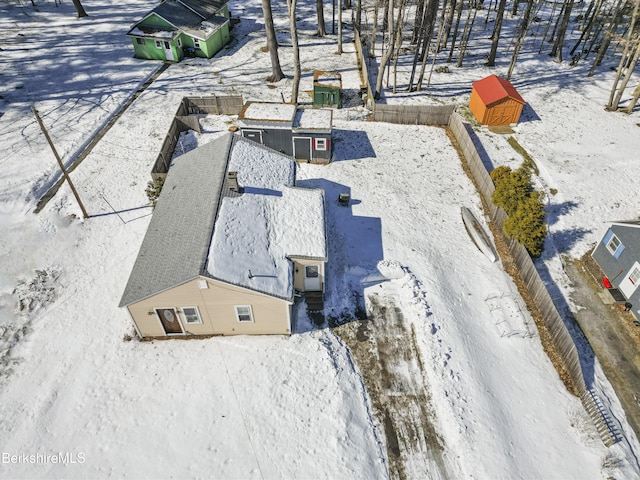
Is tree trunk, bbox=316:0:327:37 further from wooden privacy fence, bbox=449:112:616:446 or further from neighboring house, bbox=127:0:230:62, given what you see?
wooden privacy fence, bbox=449:112:616:446

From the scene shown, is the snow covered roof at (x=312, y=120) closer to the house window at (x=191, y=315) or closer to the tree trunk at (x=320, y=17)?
the house window at (x=191, y=315)

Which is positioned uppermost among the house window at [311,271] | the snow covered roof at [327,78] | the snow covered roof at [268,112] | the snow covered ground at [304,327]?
the snow covered roof at [268,112]

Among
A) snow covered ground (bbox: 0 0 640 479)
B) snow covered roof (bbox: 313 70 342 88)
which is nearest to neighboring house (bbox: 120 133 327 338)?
snow covered ground (bbox: 0 0 640 479)

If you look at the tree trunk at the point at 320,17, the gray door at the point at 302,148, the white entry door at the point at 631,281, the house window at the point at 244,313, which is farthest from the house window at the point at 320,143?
the tree trunk at the point at 320,17

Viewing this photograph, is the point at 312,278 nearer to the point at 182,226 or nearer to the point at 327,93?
the point at 182,226

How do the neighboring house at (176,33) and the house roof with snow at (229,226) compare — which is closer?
the house roof with snow at (229,226)

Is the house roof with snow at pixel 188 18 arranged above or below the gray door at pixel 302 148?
above
